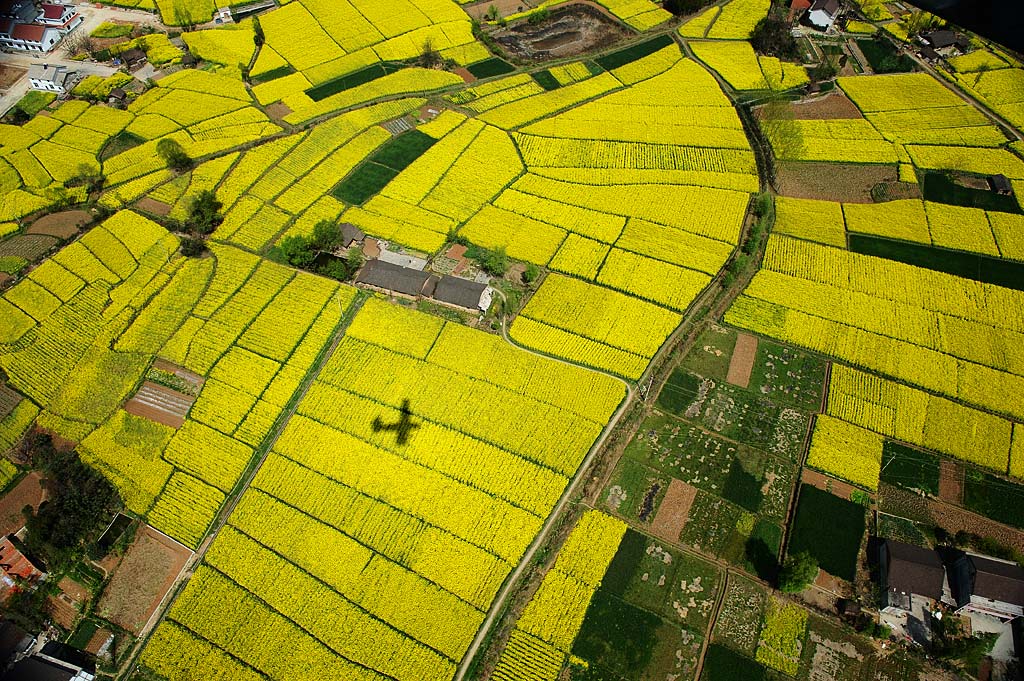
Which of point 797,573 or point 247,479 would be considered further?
point 247,479

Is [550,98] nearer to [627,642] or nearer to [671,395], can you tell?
[671,395]

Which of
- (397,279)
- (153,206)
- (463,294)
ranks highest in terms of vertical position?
(463,294)

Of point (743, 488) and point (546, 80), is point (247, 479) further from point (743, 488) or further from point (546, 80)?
point (546, 80)

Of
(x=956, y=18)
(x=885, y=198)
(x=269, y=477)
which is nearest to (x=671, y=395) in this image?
(x=269, y=477)

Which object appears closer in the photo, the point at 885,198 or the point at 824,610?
the point at 824,610

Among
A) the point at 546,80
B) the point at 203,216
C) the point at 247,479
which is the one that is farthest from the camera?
the point at 546,80

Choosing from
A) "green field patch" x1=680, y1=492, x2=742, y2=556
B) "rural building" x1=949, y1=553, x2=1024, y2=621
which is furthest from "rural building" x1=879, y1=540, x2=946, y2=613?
"green field patch" x1=680, y1=492, x2=742, y2=556

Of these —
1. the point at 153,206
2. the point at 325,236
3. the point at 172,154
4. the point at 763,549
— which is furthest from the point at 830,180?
the point at 153,206

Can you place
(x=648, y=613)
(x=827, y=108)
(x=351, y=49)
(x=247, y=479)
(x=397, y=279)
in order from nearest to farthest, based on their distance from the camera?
(x=648, y=613), (x=247, y=479), (x=397, y=279), (x=827, y=108), (x=351, y=49)
